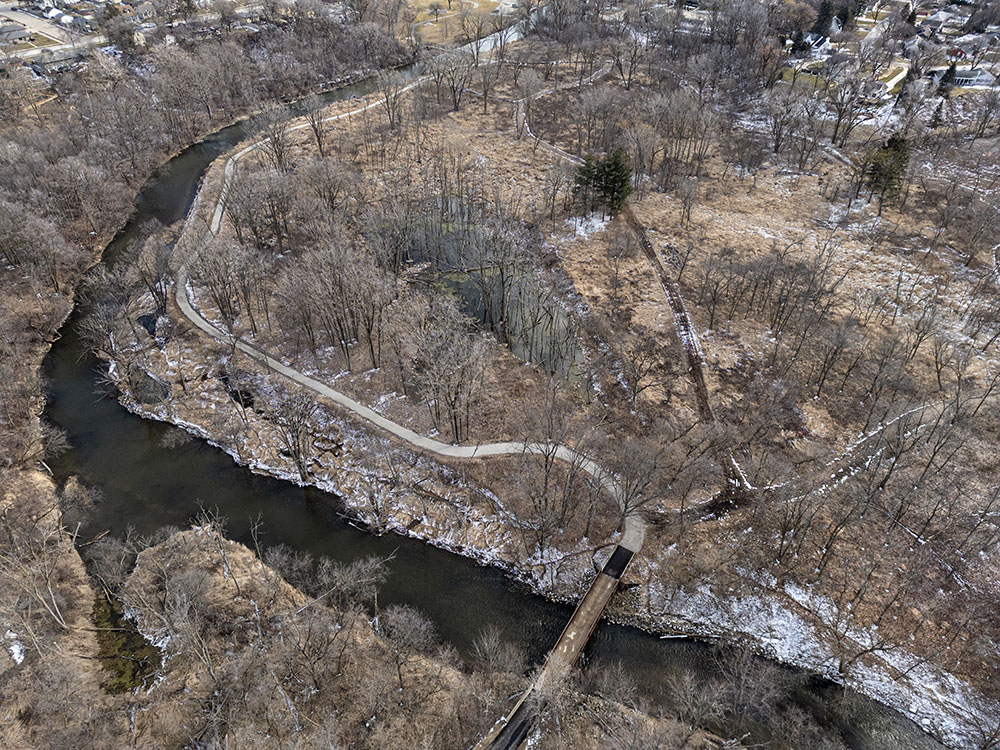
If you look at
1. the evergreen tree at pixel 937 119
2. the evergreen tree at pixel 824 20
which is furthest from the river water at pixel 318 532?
the evergreen tree at pixel 824 20

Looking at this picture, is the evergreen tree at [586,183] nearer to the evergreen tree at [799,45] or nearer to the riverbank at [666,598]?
the riverbank at [666,598]

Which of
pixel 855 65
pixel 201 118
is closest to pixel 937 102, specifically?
pixel 855 65

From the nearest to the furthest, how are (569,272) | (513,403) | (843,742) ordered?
(843,742) → (513,403) → (569,272)

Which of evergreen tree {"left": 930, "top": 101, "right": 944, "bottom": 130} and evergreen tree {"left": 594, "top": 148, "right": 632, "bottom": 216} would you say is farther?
evergreen tree {"left": 930, "top": 101, "right": 944, "bottom": 130}

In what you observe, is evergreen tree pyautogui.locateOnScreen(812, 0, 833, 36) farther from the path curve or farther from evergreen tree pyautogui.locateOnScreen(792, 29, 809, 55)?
the path curve

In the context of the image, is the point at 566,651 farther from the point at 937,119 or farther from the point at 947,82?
the point at 947,82

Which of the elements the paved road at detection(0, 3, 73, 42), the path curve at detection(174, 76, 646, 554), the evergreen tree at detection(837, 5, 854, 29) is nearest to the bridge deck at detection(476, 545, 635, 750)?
the path curve at detection(174, 76, 646, 554)

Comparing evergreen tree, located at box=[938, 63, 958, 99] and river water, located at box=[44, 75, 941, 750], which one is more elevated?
evergreen tree, located at box=[938, 63, 958, 99]

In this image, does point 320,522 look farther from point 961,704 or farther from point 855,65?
point 855,65
